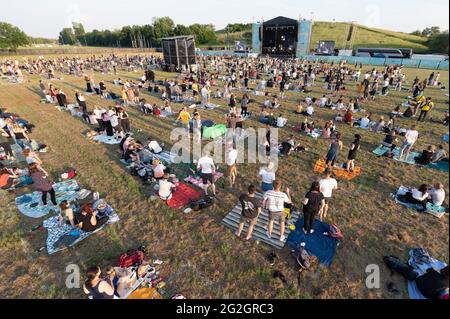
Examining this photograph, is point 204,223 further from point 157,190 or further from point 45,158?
point 45,158

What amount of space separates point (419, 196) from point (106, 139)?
1437cm

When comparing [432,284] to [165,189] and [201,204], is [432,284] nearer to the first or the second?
[201,204]

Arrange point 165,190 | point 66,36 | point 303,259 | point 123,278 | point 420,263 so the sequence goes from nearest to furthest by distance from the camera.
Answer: point 123,278, point 303,259, point 420,263, point 165,190, point 66,36

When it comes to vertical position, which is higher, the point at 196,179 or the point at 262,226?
the point at 196,179

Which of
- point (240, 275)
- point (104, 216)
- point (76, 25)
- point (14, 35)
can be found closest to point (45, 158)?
point (104, 216)

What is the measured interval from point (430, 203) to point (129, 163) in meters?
11.8

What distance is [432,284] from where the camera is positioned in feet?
16.3

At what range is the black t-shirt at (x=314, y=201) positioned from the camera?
614cm

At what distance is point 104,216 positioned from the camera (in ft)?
24.6

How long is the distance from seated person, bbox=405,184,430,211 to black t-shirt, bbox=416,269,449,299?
3.63m

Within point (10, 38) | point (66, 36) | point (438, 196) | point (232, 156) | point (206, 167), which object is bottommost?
point (438, 196)

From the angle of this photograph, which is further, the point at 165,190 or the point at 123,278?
the point at 165,190

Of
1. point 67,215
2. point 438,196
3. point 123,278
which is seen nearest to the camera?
point 123,278

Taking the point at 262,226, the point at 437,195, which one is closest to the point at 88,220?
the point at 262,226
